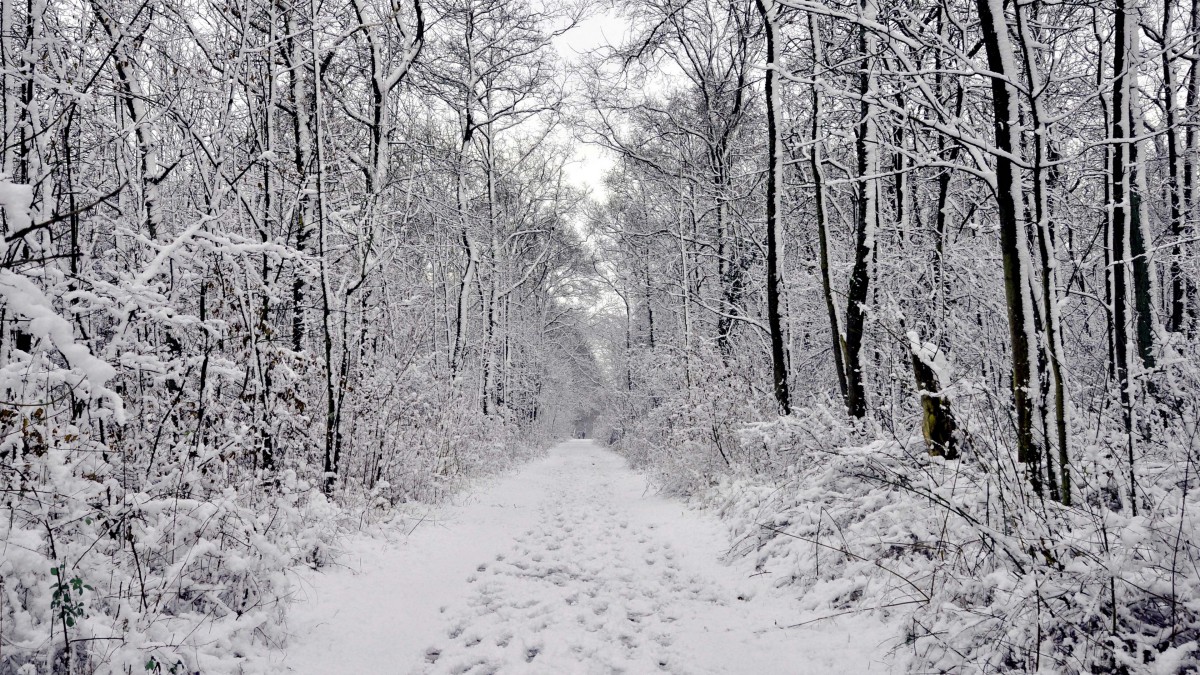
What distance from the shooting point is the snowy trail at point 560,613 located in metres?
3.23

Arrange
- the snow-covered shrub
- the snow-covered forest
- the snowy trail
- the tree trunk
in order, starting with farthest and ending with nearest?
the tree trunk, the snowy trail, the snow-covered forest, the snow-covered shrub

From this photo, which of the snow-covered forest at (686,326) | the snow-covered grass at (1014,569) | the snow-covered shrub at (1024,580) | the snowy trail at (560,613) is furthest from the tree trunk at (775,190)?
the snow-covered shrub at (1024,580)

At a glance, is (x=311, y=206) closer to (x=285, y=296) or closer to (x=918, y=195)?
(x=285, y=296)

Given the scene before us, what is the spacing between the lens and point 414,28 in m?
10.2

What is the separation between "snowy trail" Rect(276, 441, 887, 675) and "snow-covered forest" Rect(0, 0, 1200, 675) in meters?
0.16

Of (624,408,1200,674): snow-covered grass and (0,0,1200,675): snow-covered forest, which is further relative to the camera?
(0,0,1200,675): snow-covered forest

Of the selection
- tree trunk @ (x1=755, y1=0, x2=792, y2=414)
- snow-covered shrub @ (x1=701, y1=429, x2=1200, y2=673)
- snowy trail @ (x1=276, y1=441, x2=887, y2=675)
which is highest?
tree trunk @ (x1=755, y1=0, x2=792, y2=414)

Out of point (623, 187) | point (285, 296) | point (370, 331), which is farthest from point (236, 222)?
point (623, 187)

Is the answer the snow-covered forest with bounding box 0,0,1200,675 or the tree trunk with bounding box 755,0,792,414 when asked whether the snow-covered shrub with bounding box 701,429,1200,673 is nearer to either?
the snow-covered forest with bounding box 0,0,1200,675

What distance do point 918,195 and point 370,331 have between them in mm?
9742

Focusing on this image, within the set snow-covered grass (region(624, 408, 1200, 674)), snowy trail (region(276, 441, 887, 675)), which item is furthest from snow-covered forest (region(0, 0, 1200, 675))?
snowy trail (region(276, 441, 887, 675))

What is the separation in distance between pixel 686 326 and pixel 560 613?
32.1 feet

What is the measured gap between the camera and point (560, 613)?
4.04 m

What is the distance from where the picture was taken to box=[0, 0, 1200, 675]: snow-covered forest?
2672 millimetres
